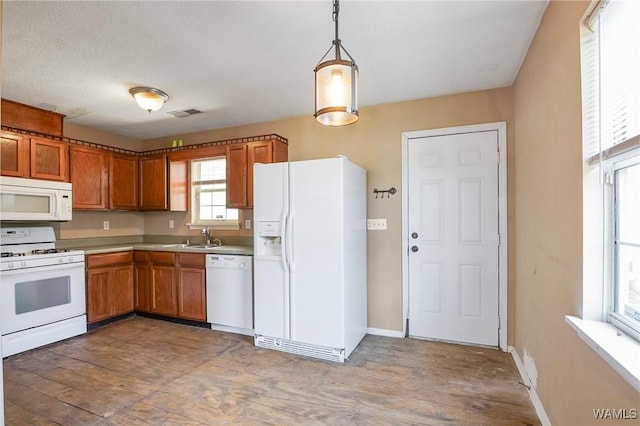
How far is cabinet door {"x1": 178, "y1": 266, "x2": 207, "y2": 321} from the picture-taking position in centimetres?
368

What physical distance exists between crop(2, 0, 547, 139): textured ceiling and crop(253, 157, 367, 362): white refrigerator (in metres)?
0.81

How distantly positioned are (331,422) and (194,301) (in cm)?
232

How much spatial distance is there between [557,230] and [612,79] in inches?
30.6

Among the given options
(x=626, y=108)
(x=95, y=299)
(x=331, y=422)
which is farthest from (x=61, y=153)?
(x=626, y=108)

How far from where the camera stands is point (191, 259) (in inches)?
147

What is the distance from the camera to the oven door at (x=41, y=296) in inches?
116

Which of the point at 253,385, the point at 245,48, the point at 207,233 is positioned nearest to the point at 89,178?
the point at 207,233

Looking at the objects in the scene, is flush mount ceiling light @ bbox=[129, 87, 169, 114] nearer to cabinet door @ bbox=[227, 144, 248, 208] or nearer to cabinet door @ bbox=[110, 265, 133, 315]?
cabinet door @ bbox=[227, 144, 248, 208]

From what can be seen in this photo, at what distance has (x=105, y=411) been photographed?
83.4 inches

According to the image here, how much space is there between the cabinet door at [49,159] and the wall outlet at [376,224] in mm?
3429

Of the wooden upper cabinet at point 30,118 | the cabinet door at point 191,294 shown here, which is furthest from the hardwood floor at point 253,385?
the wooden upper cabinet at point 30,118

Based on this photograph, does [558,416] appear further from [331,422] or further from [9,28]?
[9,28]

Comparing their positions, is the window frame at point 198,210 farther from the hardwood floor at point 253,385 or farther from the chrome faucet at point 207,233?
the hardwood floor at point 253,385

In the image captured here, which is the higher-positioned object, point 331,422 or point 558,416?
point 558,416
